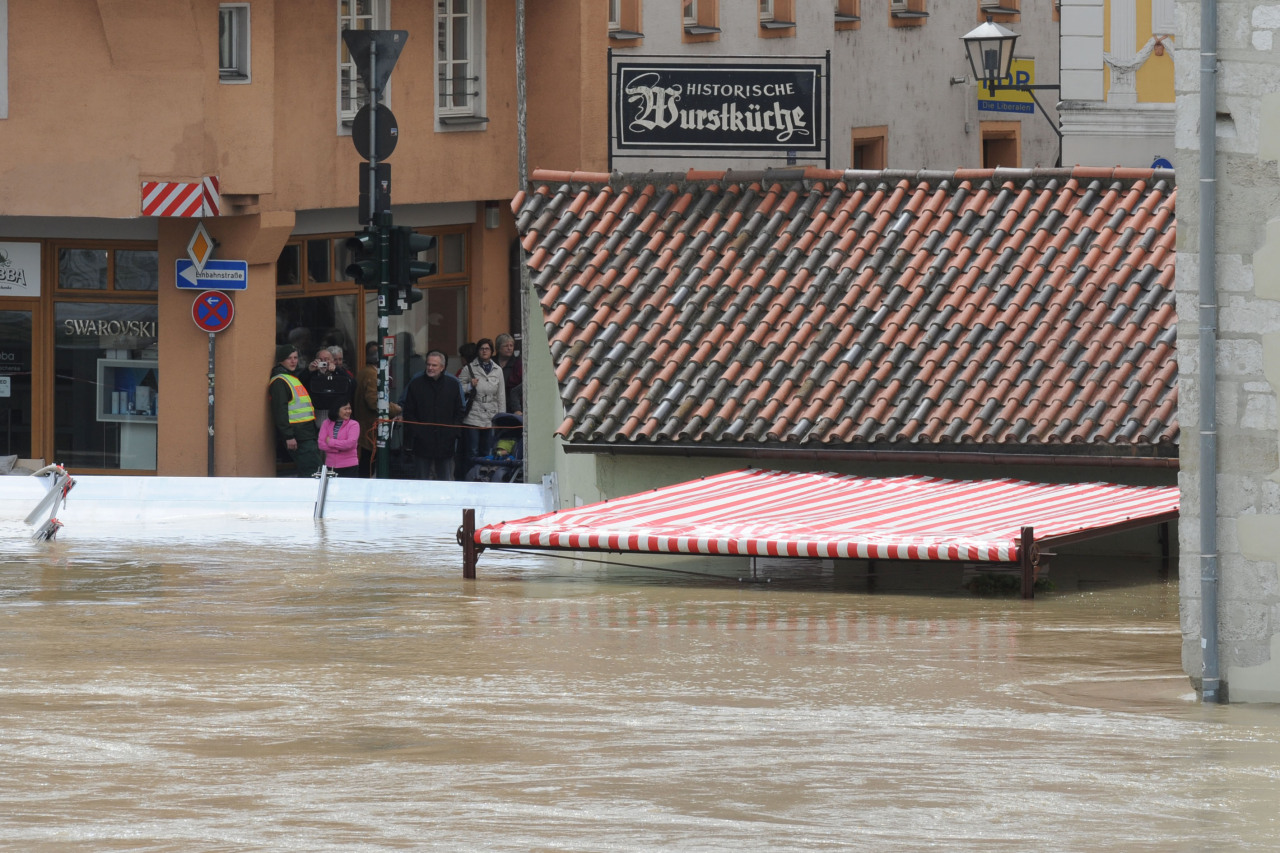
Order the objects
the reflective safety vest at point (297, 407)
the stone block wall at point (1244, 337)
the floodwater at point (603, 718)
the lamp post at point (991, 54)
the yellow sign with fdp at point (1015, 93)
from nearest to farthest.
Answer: the floodwater at point (603, 718) < the stone block wall at point (1244, 337) < the reflective safety vest at point (297, 407) < the lamp post at point (991, 54) < the yellow sign with fdp at point (1015, 93)

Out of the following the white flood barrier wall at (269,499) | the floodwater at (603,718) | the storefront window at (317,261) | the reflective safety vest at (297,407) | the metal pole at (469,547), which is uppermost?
the storefront window at (317,261)

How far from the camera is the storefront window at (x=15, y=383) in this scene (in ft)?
95.9

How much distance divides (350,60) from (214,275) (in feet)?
11.0

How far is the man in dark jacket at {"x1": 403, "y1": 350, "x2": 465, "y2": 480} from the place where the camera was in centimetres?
2697

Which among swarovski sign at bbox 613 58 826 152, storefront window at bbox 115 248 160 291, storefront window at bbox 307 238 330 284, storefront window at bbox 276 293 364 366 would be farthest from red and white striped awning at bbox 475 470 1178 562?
storefront window at bbox 307 238 330 284

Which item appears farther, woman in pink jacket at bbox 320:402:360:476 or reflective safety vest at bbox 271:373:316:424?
reflective safety vest at bbox 271:373:316:424

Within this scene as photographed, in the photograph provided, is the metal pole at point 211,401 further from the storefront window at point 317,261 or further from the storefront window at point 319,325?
the storefront window at point 317,261

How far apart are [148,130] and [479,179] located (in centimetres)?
551

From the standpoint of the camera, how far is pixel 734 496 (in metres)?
19.0

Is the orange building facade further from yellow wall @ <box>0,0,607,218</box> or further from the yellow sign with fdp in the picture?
the yellow sign with fdp

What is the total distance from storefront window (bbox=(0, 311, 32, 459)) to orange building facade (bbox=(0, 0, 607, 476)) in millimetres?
22

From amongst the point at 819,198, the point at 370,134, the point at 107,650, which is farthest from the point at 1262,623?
the point at 370,134

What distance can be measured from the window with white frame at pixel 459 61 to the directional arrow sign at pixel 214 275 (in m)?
4.22

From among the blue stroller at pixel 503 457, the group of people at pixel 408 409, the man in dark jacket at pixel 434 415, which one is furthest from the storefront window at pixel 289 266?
the blue stroller at pixel 503 457
